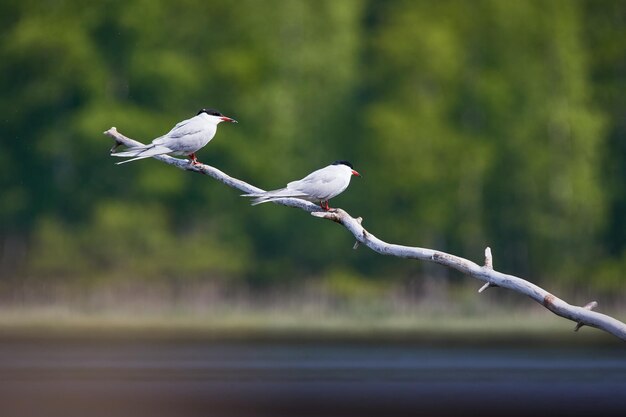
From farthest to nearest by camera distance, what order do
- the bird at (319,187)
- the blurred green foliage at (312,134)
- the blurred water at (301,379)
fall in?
the blurred green foliage at (312,134)
the blurred water at (301,379)
the bird at (319,187)

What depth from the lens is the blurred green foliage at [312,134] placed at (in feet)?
168

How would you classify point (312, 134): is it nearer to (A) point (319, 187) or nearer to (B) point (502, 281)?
(A) point (319, 187)

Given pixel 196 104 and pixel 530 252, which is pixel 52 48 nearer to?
pixel 196 104

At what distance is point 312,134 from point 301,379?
817 inches

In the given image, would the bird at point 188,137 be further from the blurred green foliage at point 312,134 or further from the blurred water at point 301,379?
the blurred green foliage at point 312,134

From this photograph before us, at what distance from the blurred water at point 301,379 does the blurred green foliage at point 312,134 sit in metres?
8.42

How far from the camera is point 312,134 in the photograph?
181 feet

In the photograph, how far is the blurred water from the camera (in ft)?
95.0

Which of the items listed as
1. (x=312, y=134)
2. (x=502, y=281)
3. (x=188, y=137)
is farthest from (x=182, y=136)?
(x=312, y=134)

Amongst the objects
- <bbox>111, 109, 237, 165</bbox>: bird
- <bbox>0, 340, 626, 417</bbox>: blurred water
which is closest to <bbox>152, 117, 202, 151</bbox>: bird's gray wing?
<bbox>111, 109, 237, 165</bbox>: bird

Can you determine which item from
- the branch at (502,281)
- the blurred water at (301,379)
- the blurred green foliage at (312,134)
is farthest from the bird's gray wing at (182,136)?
the blurred green foliage at (312,134)

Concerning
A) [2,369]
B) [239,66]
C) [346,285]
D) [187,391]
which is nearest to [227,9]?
[239,66]

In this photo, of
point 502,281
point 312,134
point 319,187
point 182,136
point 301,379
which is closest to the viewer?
A: point 502,281

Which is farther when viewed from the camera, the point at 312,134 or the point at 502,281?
the point at 312,134
